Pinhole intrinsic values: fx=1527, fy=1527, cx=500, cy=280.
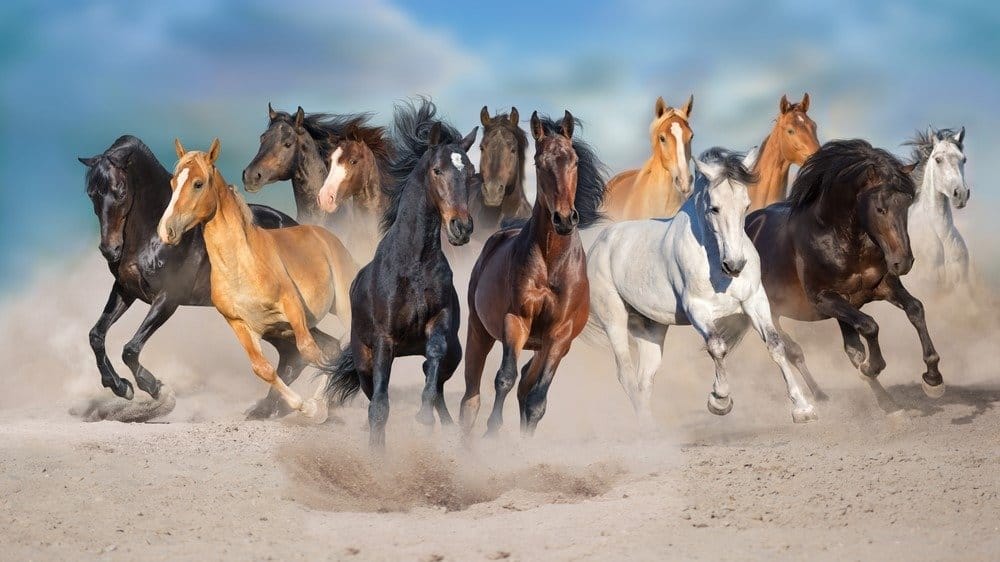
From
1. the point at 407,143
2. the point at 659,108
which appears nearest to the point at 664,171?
the point at 659,108

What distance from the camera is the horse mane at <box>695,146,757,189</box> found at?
9.03 m

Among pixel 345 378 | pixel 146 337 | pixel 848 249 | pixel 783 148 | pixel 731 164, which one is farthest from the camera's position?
pixel 783 148

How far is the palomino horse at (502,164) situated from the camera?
12.1 meters

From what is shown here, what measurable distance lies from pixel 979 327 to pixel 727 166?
4.18 metres

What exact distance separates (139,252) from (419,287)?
341cm

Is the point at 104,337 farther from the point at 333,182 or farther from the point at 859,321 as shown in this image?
the point at 859,321

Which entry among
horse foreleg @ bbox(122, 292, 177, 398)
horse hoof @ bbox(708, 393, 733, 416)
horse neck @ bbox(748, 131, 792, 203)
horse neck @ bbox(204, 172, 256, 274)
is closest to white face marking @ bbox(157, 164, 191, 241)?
horse neck @ bbox(204, 172, 256, 274)

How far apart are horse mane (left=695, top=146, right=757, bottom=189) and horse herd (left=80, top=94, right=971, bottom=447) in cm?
2

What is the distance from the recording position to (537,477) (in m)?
7.91

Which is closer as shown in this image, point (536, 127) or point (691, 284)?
point (536, 127)

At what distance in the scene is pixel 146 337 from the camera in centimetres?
1079

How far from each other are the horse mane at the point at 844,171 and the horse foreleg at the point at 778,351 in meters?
1.49

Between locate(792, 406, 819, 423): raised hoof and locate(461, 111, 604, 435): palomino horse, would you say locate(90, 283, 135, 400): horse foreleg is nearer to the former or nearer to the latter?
locate(461, 111, 604, 435): palomino horse

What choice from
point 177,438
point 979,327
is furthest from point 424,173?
point 979,327
